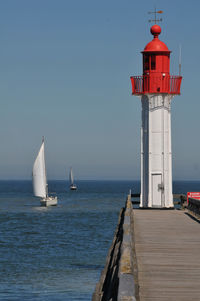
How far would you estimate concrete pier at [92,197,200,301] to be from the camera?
8727 mm

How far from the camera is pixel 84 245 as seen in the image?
4125 cm

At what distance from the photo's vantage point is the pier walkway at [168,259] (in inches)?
375

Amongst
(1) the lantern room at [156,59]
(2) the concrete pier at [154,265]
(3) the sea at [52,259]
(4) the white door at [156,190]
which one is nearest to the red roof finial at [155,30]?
(1) the lantern room at [156,59]

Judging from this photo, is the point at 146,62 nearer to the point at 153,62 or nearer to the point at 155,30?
the point at 153,62

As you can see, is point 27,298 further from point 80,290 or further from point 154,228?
point 154,228

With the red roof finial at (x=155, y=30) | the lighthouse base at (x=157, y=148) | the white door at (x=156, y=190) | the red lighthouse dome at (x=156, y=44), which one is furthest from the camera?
the red roof finial at (x=155, y=30)

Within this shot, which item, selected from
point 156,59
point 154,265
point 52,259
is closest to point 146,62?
point 156,59

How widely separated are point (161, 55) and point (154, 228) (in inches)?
470

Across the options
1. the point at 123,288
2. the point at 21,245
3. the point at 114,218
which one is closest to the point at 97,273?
the point at 21,245

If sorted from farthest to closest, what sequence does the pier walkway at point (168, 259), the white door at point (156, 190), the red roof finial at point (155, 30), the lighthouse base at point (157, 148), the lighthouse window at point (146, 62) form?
1. the red roof finial at point (155, 30)
2. the lighthouse window at point (146, 62)
3. the white door at point (156, 190)
4. the lighthouse base at point (157, 148)
5. the pier walkway at point (168, 259)

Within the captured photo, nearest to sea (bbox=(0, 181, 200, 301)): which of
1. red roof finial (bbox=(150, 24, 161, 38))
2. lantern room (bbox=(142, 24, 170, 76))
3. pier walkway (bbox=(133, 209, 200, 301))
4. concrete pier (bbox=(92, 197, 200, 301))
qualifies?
pier walkway (bbox=(133, 209, 200, 301))

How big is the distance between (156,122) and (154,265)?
16834mm

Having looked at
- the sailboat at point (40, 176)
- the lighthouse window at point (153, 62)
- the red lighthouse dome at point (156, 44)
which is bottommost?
the sailboat at point (40, 176)

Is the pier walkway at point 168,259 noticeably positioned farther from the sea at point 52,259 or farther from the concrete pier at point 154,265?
the sea at point 52,259
